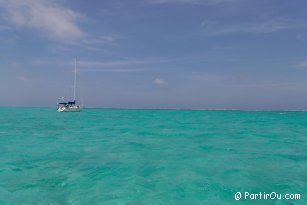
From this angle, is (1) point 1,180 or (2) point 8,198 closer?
(2) point 8,198

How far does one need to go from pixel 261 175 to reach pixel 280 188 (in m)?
1.86

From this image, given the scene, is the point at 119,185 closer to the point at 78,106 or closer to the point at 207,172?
the point at 207,172

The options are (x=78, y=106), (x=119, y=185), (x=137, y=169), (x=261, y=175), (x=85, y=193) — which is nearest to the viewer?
(x=85, y=193)

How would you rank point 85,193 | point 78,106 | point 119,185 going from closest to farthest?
1. point 85,193
2. point 119,185
3. point 78,106

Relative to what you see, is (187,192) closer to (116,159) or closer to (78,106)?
(116,159)

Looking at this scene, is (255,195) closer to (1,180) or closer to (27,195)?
(27,195)

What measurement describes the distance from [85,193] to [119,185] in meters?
1.43

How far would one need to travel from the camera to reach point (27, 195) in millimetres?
9039

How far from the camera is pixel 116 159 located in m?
15.1


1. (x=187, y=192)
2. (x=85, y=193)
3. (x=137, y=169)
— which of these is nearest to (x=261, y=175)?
(x=187, y=192)

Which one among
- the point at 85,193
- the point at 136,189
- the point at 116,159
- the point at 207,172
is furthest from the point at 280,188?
the point at 116,159

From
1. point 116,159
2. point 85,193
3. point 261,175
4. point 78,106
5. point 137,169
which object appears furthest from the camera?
point 78,106

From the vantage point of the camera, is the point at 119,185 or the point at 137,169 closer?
the point at 119,185

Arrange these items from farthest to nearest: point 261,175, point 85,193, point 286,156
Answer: point 286,156
point 261,175
point 85,193
